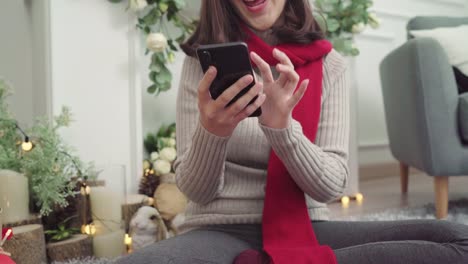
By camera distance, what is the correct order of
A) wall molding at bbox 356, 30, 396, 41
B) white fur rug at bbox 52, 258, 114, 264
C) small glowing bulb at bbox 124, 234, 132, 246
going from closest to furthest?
white fur rug at bbox 52, 258, 114, 264
small glowing bulb at bbox 124, 234, 132, 246
wall molding at bbox 356, 30, 396, 41

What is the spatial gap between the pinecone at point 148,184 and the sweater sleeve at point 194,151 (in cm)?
68

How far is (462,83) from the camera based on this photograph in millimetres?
1652

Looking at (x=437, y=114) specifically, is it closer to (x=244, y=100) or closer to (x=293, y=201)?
(x=293, y=201)

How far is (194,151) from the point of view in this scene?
72 cm

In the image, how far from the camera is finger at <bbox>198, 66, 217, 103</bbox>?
1.98 feet

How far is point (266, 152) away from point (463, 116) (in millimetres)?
933

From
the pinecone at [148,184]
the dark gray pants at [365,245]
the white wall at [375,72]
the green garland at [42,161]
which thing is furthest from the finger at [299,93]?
the white wall at [375,72]

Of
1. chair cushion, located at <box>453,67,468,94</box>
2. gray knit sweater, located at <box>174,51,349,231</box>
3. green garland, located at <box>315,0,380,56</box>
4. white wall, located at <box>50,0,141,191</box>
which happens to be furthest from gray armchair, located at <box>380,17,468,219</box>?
white wall, located at <box>50,0,141,191</box>

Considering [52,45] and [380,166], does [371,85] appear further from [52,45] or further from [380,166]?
[52,45]

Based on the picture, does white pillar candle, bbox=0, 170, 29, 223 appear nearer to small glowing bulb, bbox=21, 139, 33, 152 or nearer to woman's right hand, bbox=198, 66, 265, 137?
small glowing bulb, bbox=21, 139, 33, 152

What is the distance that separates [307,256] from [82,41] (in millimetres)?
1043

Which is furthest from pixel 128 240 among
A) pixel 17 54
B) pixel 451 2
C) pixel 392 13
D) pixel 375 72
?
pixel 451 2

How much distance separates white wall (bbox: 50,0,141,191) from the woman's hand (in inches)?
34.8

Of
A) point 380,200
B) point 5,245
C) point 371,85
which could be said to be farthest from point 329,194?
point 371,85
